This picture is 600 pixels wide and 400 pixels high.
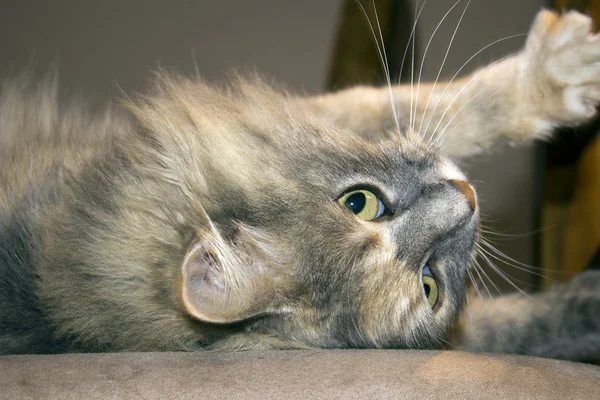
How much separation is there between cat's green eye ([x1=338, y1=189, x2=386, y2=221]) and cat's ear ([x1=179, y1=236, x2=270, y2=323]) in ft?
0.85

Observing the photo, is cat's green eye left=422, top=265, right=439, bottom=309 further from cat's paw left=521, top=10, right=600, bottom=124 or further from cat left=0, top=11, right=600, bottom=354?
cat's paw left=521, top=10, right=600, bottom=124

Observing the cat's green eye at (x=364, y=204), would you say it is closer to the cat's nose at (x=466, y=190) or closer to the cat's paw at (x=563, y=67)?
the cat's nose at (x=466, y=190)

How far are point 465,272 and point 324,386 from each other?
659mm

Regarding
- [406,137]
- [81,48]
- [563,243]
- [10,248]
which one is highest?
[81,48]

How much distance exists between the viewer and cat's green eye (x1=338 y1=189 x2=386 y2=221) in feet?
3.87

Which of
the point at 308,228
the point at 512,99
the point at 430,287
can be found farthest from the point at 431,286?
the point at 512,99

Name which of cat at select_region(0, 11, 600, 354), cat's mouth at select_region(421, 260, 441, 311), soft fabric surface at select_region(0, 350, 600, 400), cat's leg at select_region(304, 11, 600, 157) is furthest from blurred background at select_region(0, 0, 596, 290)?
soft fabric surface at select_region(0, 350, 600, 400)

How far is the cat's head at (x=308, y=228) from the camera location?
105 cm

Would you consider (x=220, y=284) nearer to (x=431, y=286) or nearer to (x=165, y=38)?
(x=431, y=286)

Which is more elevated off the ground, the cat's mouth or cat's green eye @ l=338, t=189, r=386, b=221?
cat's green eye @ l=338, t=189, r=386, b=221

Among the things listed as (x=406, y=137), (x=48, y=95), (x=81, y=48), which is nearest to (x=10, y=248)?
(x=48, y=95)

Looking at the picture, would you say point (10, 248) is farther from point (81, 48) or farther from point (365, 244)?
point (81, 48)

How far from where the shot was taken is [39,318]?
1136 mm

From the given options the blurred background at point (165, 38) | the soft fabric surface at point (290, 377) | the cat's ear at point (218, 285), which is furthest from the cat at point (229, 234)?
the blurred background at point (165, 38)
